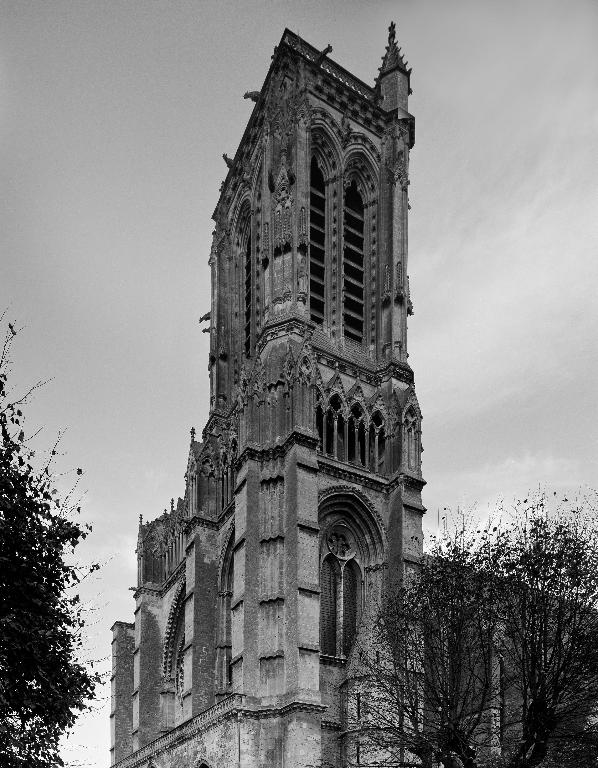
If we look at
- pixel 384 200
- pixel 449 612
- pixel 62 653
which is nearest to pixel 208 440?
pixel 384 200

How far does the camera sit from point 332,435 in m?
47.5

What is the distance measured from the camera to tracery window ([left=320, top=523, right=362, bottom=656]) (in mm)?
44469

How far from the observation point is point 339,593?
4553cm

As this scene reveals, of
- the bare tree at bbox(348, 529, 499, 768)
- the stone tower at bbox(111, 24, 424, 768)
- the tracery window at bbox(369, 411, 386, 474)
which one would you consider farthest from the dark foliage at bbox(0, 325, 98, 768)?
the tracery window at bbox(369, 411, 386, 474)

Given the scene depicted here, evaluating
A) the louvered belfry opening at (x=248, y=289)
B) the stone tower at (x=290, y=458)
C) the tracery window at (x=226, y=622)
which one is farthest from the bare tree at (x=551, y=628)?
the louvered belfry opening at (x=248, y=289)

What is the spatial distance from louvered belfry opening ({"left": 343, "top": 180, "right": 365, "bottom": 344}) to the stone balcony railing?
61.2 feet

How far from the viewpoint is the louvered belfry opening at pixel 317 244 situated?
51406 millimetres

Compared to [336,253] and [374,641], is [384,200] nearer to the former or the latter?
[336,253]

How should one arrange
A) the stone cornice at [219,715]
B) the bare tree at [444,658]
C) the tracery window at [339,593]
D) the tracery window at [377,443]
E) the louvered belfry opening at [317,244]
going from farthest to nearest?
the louvered belfry opening at [317,244], the tracery window at [377,443], the tracery window at [339,593], the stone cornice at [219,715], the bare tree at [444,658]

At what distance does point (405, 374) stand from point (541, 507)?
20.6 metres

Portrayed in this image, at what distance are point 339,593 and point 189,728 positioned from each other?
27.0 ft

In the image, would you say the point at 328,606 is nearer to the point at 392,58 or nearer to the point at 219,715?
the point at 219,715

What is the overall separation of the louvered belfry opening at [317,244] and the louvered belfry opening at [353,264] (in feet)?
4.21

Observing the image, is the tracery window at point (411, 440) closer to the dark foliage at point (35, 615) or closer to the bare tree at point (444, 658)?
the bare tree at point (444, 658)
